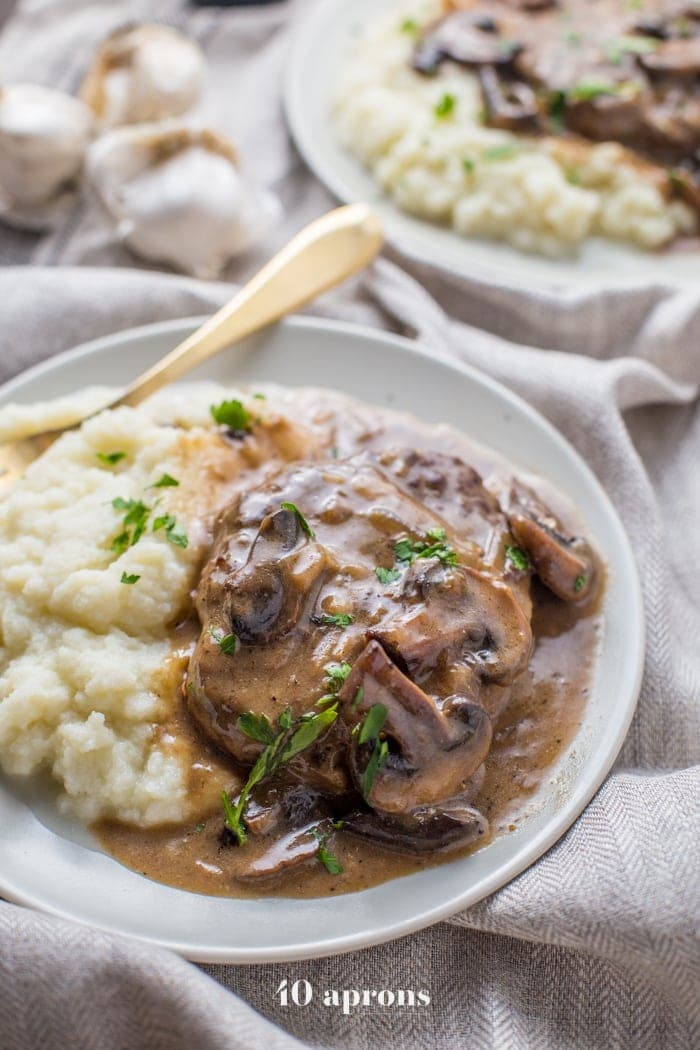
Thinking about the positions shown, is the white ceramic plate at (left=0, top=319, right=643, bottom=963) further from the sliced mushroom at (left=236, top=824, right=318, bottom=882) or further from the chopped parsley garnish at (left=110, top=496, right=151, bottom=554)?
the chopped parsley garnish at (left=110, top=496, right=151, bottom=554)

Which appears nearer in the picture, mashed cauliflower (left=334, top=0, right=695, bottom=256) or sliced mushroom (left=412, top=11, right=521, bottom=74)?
mashed cauliflower (left=334, top=0, right=695, bottom=256)

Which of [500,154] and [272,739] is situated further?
[500,154]

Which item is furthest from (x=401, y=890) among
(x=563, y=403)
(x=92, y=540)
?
(x=563, y=403)

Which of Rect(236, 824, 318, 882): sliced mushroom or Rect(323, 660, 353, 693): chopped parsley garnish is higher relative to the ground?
Rect(323, 660, 353, 693): chopped parsley garnish

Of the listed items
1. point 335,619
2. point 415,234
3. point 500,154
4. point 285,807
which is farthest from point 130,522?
point 500,154

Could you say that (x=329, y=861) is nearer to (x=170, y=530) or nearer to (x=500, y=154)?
(x=170, y=530)

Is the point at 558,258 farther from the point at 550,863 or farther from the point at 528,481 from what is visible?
the point at 550,863

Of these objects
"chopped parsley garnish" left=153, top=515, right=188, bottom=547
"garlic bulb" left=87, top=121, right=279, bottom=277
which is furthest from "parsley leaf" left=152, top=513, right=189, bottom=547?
"garlic bulb" left=87, top=121, right=279, bottom=277
